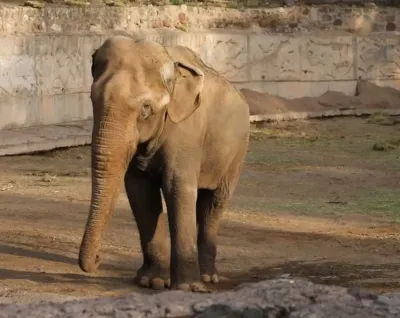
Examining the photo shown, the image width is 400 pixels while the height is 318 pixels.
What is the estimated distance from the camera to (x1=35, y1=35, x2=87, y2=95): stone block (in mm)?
18156

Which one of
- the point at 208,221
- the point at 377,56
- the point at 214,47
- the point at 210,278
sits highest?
the point at 208,221

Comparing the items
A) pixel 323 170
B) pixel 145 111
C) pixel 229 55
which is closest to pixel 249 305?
pixel 145 111

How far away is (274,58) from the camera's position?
23.8 meters

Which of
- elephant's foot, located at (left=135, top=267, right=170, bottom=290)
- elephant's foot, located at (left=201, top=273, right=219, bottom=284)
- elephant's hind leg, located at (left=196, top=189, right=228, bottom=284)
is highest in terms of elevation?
elephant's hind leg, located at (left=196, top=189, right=228, bottom=284)

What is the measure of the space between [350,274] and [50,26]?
32.9 feet

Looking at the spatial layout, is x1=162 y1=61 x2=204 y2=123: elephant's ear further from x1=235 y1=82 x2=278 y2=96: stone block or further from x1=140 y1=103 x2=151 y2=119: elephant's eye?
x1=235 y1=82 x2=278 y2=96: stone block

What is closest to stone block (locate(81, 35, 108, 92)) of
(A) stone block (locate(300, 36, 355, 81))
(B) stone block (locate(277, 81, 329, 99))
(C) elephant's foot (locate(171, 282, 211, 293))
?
(B) stone block (locate(277, 81, 329, 99))

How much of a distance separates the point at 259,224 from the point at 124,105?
428 centimetres

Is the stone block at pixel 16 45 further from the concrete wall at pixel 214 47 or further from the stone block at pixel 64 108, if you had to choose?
the stone block at pixel 64 108

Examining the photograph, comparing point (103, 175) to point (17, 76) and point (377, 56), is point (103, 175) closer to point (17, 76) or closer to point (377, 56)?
point (17, 76)

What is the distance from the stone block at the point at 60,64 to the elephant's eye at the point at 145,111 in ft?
32.3

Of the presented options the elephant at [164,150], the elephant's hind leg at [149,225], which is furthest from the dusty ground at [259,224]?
the elephant at [164,150]

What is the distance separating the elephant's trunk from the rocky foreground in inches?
149

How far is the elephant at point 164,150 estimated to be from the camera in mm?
8219
